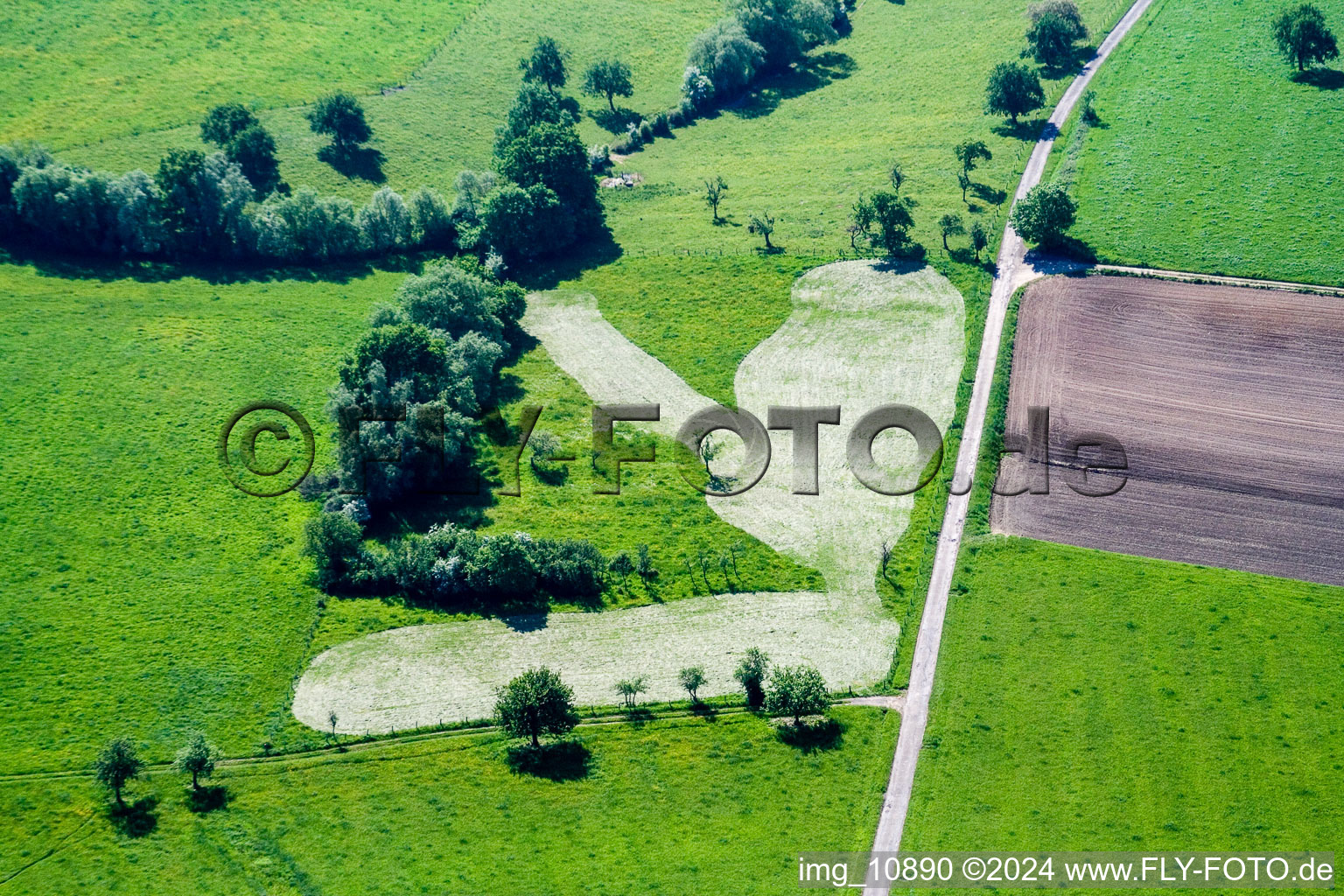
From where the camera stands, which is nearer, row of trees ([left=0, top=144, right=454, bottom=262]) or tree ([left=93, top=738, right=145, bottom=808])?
tree ([left=93, top=738, right=145, bottom=808])

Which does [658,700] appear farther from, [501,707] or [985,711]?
[985,711]

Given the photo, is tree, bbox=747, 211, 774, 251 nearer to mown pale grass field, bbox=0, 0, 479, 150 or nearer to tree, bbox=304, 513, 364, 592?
mown pale grass field, bbox=0, 0, 479, 150

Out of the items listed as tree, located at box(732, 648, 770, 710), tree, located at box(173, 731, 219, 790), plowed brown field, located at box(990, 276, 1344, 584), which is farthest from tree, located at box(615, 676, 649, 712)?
plowed brown field, located at box(990, 276, 1344, 584)

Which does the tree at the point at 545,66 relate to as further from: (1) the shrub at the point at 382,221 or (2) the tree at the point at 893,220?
(2) the tree at the point at 893,220

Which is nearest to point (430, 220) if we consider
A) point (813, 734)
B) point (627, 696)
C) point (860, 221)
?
point (860, 221)

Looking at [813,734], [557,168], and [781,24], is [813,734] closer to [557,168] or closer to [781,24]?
[557,168]
